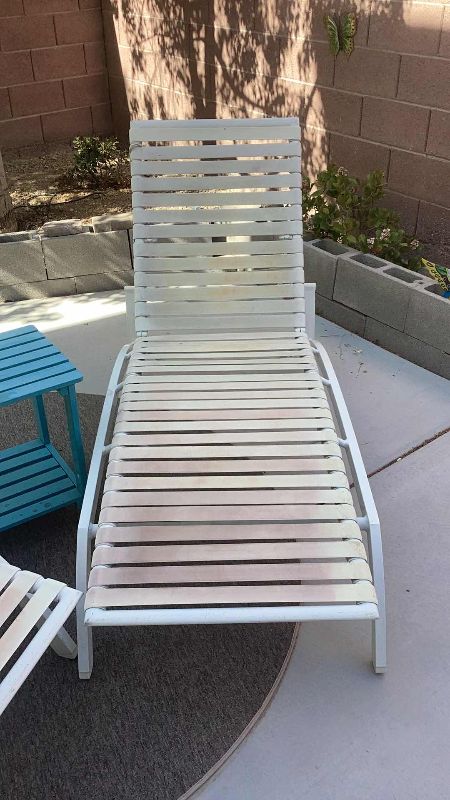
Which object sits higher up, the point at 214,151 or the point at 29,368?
the point at 214,151

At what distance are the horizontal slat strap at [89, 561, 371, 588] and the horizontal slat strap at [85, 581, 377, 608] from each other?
0.02m

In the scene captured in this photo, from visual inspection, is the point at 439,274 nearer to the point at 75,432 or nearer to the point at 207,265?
the point at 207,265

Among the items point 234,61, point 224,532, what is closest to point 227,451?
point 224,532

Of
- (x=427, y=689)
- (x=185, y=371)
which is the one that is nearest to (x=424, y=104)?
(x=185, y=371)

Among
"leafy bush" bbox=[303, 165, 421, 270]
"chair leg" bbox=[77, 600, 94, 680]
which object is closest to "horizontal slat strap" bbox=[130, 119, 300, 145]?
"leafy bush" bbox=[303, 165, 421, 270]

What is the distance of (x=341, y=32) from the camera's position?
409cm

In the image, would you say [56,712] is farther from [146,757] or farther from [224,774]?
[224,774]

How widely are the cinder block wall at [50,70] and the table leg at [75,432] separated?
4851mm

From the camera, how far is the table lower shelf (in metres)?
2.40

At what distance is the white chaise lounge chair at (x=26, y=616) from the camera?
149 cm

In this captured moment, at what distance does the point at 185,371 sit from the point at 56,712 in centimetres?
124

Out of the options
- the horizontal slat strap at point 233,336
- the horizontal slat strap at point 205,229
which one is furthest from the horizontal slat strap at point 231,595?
the horizontal slat strap at point 205,229

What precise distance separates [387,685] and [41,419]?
1.58 m

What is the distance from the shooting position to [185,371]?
259 centimetres
